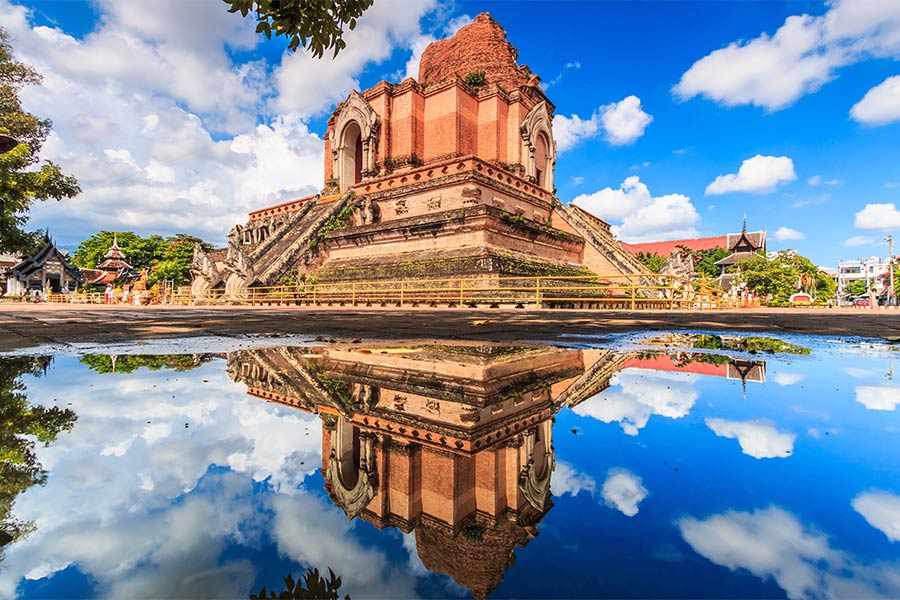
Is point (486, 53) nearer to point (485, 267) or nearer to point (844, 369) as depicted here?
point (485, 267)

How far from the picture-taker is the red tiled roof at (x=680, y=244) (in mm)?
56781

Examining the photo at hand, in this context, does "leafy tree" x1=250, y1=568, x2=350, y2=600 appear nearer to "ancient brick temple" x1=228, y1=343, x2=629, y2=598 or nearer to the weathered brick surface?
"ancient brick temple" x1=228, y1=343, x2=629, y2=598

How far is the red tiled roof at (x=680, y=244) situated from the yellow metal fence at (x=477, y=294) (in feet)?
143

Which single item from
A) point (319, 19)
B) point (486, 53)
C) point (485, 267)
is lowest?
point (485, 267)

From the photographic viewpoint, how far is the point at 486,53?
2152 centimetres

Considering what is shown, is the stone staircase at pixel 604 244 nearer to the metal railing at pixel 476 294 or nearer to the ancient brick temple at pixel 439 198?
the ancient brick temple at pixel 439 198

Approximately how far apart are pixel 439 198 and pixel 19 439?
1545cm

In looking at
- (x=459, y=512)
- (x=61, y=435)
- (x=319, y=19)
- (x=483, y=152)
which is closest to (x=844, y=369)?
(x=459, y=512)

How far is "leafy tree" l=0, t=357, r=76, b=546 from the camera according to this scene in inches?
36.1

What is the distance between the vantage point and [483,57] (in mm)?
21469

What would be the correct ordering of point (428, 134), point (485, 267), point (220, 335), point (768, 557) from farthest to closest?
point (428, 134)
point (485, 267)
point (220, 335)
point (768, 557)

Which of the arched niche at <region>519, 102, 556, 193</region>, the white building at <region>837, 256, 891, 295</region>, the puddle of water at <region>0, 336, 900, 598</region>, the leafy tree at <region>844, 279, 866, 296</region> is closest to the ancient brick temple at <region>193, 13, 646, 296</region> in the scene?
the arched niche at <region>519, 102, 556, 193</region>

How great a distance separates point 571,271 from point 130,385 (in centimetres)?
1617

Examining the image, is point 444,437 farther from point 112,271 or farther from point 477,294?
point 112,271
